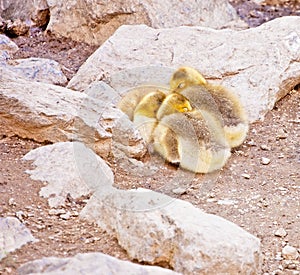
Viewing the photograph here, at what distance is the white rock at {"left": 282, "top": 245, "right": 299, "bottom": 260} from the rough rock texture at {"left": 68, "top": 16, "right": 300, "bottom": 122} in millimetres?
1416

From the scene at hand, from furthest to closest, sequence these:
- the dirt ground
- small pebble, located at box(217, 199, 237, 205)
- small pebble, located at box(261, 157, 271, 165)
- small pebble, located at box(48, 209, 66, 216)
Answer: small pebble, located at box(261, 157, 271, 165) → small pebble, located at box(217, 199, 237, 205) → small pebble, located at box(48, 209, 66, 216) → the dirt ground

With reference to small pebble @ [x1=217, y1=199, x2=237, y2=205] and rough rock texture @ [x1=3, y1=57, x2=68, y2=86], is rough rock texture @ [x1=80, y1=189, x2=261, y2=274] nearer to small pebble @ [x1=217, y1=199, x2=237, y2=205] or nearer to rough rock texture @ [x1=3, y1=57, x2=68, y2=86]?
small pebble @ [x1=217, y1=199, x2=237, y2=205]

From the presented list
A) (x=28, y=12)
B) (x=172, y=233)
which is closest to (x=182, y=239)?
(x=172, y=233)

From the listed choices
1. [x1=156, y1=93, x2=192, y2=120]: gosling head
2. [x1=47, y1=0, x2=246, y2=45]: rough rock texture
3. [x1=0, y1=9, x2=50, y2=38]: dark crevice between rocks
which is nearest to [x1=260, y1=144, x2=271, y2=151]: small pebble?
[x1=156, y1=93, x2=192, y2=120]: gosling head

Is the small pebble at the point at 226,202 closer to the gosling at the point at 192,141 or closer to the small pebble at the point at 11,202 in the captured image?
the gosling at the point at 192,141

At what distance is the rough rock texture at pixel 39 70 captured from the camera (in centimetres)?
420

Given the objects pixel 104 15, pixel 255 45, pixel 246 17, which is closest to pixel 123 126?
pixel 255 45

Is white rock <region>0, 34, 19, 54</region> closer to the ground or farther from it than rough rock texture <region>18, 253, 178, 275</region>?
closer to the ground

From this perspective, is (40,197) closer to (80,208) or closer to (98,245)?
(80,208)

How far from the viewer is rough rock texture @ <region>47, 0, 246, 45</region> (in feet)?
16.8

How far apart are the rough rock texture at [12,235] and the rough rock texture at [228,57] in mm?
1785

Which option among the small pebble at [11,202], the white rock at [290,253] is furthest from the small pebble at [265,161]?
the small pebble at [11,202]

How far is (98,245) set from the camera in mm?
2504

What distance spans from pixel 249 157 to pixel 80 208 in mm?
1215
